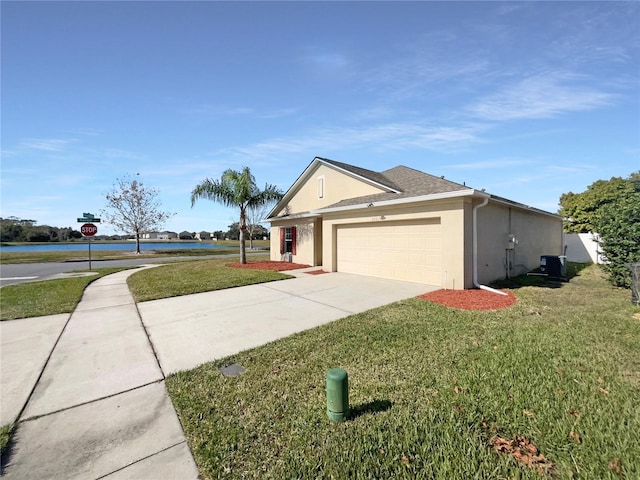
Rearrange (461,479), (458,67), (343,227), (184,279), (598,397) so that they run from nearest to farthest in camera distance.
A: 1. (461,479)
2. (598,397)
3. (458,67)
4. (184,279)
5. (343,227)

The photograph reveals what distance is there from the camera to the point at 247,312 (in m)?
6.46

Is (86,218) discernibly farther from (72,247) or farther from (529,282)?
(72,247)

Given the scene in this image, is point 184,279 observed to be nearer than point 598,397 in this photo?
No

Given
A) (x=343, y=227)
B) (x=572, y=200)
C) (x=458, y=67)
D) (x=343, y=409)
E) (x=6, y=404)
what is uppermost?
(x=458, y=67)

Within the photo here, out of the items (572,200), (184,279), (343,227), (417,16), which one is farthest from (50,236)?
(572,200)

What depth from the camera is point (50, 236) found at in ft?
193

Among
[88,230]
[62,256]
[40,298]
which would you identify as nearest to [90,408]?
[40,298]

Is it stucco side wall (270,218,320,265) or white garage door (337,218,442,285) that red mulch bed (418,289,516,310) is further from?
stucco side wall (270,218,320,265)

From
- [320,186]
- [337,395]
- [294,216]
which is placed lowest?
[337,395]

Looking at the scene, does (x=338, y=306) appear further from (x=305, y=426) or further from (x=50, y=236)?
(x=50, y=236)

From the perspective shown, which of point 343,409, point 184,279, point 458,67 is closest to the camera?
point 343,409

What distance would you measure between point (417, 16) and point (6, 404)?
1160 centimetres

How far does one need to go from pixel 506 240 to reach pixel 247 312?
9654mm

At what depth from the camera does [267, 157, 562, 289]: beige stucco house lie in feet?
27.6
